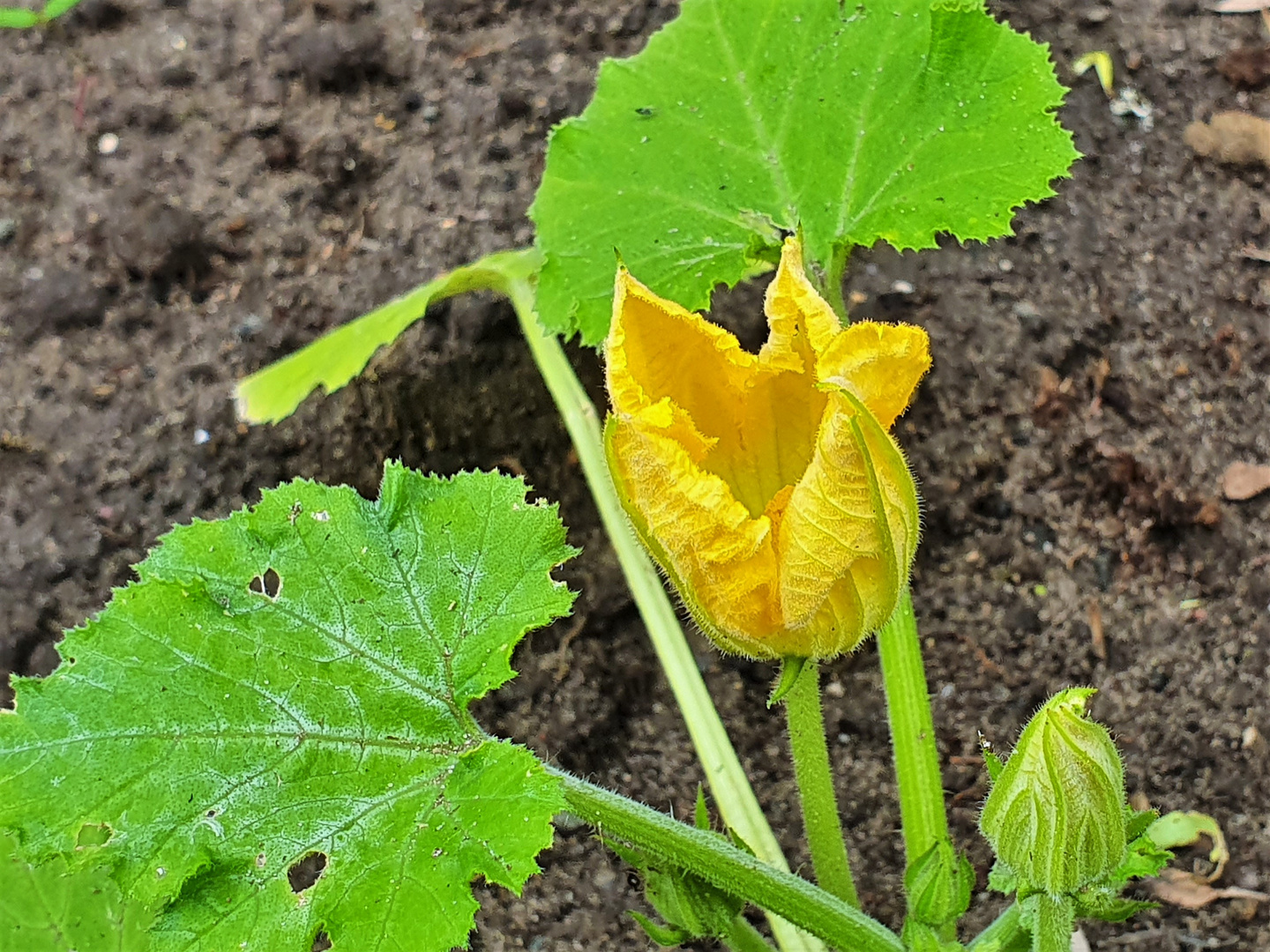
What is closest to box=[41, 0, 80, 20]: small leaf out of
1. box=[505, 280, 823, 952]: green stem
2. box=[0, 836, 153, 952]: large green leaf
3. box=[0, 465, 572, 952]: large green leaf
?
box=[505, 280, 823, 952]: green stem

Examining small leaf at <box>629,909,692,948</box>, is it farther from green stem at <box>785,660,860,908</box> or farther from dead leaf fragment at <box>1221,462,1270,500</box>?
dead leaf fragment at <box>1221,462,1270,500</box>

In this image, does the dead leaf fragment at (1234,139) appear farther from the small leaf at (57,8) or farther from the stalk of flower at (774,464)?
the small leaf at (57,8)

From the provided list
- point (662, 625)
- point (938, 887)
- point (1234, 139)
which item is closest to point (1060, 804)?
point (938, 887)

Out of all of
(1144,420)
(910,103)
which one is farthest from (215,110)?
(1144,420)

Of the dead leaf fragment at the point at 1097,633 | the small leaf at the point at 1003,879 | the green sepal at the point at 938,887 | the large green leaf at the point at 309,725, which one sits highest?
the large green leaf at the point at 309,725

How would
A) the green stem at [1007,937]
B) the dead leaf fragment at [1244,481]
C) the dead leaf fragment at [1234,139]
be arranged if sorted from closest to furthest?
the green stem at [1007,937], the dead leaf fragment at [1244,481], the dead leaf fragment at [1234,139]

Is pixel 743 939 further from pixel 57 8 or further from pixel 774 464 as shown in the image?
pixel 57 8

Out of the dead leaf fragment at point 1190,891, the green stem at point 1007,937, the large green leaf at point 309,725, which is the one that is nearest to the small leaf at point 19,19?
the large green leaf at point 309,725

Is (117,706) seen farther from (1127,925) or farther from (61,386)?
(1127,925)
